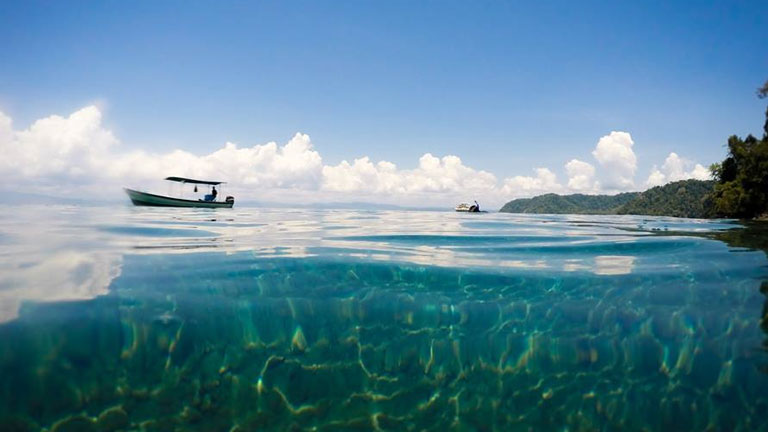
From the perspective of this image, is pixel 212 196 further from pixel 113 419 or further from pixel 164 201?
pixel 113 419

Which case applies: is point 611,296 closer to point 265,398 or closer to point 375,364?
point 375,364

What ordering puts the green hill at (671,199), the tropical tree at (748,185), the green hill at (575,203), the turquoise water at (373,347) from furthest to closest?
the green hill at (575,203)
the green hill at (671,199)
the tropical tree at (748,185)
the turquoise water at (373,347)

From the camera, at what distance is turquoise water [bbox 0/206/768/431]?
4387 mm

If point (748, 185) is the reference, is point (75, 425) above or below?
below

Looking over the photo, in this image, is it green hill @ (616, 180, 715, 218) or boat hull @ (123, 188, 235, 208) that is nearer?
boat hull @ (123, 188, 235, 208)

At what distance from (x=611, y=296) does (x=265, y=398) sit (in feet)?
18.2

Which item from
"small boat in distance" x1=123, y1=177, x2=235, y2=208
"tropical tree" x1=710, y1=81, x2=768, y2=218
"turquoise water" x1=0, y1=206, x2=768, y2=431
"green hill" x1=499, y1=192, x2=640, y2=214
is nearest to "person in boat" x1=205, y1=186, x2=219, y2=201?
"small boat in distance" x1=123, y1=177, x2=235, y2=208

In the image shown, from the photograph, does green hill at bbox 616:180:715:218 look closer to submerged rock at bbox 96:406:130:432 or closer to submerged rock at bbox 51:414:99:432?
submerged rock at bbox 96:406:130:432

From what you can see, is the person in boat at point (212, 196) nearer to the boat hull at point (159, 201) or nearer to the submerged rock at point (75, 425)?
the boat hull at point (159, 201)

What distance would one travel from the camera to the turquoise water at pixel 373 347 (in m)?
4.39

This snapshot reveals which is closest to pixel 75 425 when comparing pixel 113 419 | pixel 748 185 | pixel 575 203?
pixel 113 419

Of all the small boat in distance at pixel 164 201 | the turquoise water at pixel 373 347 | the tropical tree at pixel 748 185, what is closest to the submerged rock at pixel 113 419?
the turquoise water at pixel 373 347

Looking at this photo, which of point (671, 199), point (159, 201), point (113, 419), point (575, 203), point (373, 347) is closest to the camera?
point (113, 419)

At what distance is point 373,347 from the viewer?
527 centimetres
